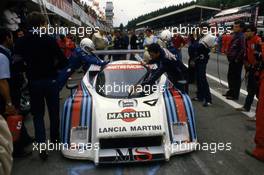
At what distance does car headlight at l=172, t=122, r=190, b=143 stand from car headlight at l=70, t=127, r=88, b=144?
114 cm

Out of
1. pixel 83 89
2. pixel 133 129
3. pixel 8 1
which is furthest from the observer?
pixel 8 1

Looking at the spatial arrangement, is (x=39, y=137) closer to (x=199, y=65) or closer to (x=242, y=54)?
(x=199, y=65)

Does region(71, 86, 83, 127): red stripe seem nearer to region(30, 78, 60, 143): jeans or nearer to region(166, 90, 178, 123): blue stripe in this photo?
region(30, 78, 60, 143): jeans

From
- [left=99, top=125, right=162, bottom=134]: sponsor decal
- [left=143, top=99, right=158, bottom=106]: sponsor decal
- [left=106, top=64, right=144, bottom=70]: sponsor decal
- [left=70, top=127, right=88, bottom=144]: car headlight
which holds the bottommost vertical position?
[left=70, top=127, right=88, bottom=144]: car headlight

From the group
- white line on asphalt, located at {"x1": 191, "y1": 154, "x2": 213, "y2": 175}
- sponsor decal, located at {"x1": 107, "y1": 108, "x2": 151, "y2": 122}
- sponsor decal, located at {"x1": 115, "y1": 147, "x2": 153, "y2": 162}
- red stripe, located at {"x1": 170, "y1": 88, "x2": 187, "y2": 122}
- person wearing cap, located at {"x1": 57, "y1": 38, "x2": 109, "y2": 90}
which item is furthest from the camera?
person wearing cap, located at {"x1": 57, "y1": 38, "x2": 109, "y2": 90}

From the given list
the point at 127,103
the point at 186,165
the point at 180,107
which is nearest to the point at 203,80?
the point at 180,107

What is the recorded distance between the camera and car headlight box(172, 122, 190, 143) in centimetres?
489

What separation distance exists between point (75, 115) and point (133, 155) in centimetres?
101

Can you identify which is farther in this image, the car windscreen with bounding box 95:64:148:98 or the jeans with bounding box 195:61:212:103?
the jeans with bounding box 195:61:212:103

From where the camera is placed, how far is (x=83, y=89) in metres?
A: 5.80

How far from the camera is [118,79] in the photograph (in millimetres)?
5789

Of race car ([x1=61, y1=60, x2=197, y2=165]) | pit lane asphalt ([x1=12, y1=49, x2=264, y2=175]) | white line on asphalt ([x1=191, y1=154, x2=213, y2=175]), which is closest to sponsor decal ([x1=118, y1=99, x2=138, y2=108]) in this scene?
race car ([x1=61, y1=60, x2=197, y2=165])

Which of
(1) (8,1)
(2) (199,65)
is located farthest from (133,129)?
(1) (8,1)

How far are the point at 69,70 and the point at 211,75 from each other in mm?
7081
